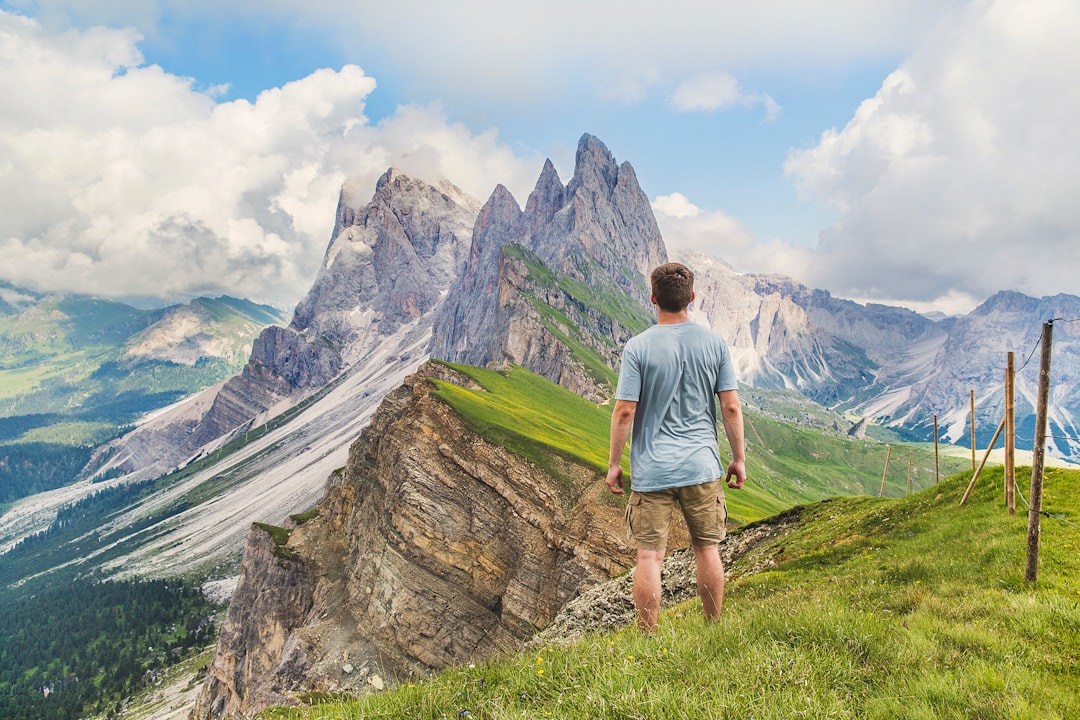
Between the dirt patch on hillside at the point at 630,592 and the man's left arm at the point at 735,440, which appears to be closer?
the man's left arm at the point at 735,440

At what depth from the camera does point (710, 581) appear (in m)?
8.12

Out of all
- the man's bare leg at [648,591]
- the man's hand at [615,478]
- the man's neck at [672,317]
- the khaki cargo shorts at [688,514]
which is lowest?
the man's bare leg at [648,591]

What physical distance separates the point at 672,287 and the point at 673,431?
2301mm

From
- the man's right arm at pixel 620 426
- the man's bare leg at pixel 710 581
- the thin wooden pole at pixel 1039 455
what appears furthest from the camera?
the thin wooden pole at pixel 1039 455

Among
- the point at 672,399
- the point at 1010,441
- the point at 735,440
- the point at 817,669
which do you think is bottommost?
the point at 817,669

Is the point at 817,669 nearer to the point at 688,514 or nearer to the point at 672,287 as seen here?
the point at 688,514

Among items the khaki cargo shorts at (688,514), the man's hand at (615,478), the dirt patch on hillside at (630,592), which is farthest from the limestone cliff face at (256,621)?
the khaki cargo shorts at (688,514)

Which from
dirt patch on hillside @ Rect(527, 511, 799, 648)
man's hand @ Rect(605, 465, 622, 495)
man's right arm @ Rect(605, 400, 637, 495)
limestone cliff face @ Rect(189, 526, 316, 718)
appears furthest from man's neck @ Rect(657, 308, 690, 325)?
limestone cliff face @ Rect(189, 526, 316, 718)

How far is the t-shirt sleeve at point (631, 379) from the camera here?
8141mm

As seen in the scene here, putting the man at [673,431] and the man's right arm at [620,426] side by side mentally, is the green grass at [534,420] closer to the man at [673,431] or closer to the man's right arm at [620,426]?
the man at [673,431]

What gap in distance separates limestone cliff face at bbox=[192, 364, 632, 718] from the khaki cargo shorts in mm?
43764

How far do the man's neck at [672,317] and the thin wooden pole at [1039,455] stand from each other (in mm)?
8042

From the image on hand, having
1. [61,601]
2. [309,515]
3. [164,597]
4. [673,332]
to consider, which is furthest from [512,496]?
[61,601]

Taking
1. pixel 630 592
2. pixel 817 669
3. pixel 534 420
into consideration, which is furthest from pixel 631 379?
pixel 534 420
